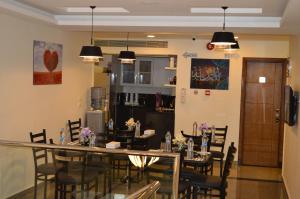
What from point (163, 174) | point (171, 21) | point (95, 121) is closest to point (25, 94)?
point (95, 121)

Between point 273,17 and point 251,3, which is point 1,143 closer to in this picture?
point 251,3

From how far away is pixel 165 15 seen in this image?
6.18m

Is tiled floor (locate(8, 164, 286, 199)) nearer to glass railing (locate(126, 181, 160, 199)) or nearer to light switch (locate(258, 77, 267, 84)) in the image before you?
light switch (locate(258, 77, 267, 84))

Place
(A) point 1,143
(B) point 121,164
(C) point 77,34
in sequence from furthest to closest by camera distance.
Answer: (C) point 77,34 → (B) point 121,164 → (A) point 1,143

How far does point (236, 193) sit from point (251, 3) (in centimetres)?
337

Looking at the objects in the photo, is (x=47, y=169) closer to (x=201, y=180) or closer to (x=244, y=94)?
(x=201, y=180)

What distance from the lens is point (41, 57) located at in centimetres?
681

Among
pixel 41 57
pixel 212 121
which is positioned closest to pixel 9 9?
pixel 41 57

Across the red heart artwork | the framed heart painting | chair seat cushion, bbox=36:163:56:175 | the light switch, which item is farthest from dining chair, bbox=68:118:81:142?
the light switch

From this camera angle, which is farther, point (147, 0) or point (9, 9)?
point (9, 9)

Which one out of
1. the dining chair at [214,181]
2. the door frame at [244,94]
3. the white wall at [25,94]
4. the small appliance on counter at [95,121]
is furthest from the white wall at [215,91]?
the dining chair at [214,181]

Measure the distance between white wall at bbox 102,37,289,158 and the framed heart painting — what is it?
9.97 feet

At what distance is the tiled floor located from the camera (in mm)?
5809

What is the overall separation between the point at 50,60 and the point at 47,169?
6.92ft
